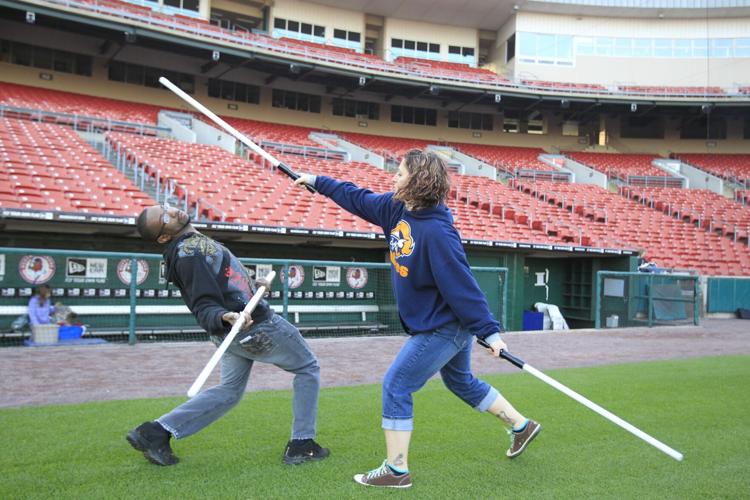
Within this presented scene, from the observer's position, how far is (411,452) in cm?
410

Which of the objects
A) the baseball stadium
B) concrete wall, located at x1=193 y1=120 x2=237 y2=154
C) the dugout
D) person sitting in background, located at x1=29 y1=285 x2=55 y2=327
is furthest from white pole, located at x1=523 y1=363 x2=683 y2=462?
concrete wall, located at x1=193 y1=120 x2=237 y2=154

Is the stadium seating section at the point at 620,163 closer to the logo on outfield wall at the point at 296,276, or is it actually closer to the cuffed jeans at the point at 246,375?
the logo on outfield wall at the point at 296,276

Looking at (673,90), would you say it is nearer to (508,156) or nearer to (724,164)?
(724,164)

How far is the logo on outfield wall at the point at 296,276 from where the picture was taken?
11.5 m

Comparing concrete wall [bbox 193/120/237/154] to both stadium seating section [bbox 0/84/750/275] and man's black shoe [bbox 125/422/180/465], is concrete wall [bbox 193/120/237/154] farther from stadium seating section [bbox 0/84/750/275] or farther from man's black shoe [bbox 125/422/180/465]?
man's black shoe [bbox 125/422/180/465]

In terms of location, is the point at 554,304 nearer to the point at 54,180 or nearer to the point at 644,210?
the point at 644,210

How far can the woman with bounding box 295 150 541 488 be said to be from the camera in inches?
131

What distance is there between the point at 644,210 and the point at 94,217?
2382 centimetres

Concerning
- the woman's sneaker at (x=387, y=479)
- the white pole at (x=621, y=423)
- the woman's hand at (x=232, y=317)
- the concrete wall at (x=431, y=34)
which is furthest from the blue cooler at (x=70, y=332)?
the concrete wall at (x=431, y=34)

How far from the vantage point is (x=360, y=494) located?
329 centimetres

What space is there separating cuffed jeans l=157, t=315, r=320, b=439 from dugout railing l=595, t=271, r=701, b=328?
470 inches

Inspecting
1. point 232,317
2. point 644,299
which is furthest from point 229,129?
point 644,299

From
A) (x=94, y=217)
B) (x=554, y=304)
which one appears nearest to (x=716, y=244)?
(x=554, y=304)

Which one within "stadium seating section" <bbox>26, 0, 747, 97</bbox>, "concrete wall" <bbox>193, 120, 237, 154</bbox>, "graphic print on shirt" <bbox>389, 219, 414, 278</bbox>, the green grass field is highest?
"stadium seating section" <bbox>26, 0, 747, 97</bbox>
